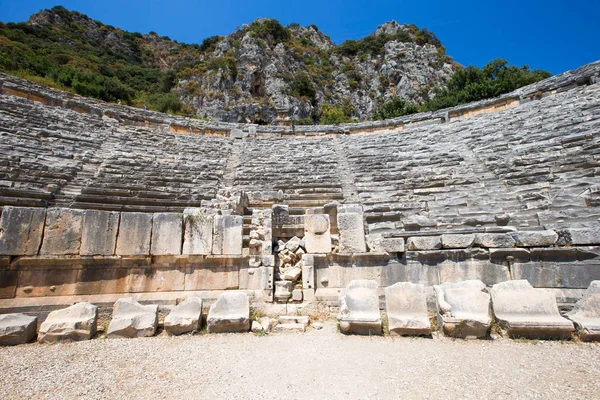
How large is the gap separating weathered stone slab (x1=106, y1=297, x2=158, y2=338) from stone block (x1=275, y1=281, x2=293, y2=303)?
6.08ft

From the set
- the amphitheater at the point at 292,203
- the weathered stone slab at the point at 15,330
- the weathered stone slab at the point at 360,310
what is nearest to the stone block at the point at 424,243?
the amphitheater at the point at 292,203

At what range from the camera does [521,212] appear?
24.1 ft

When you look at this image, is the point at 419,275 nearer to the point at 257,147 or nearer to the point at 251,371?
the point at 251,371

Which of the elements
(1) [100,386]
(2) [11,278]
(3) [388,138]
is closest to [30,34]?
(3) [388,138]

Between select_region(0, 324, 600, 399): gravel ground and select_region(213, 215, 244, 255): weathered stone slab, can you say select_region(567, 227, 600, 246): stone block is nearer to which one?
select_region(0, 324, 600, 399): gravel ground

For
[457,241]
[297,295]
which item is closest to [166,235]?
[297,295]

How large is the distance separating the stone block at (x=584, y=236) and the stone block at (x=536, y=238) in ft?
0.65

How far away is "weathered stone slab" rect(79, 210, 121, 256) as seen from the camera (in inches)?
196

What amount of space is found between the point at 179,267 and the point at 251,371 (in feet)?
8.80

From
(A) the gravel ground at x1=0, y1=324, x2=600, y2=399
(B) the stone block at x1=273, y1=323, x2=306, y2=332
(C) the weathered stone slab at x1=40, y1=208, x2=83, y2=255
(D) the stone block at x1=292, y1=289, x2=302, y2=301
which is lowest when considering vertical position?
(A) the gravel ground at x1=0, y1=324, x2=600, y2=399

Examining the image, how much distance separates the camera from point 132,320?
4355mm

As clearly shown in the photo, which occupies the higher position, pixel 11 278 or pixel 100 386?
pixel 11 278

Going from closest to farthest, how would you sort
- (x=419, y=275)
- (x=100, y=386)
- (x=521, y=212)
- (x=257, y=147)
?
(x=100, y=386) → (x=419, y=275) → (x=521, y=212) → (x=257, y=147)

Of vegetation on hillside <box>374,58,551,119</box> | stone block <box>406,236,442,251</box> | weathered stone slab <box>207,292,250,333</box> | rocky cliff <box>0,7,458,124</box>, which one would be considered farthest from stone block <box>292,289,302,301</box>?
rocky cliff <box>0,7,458,124</box>
